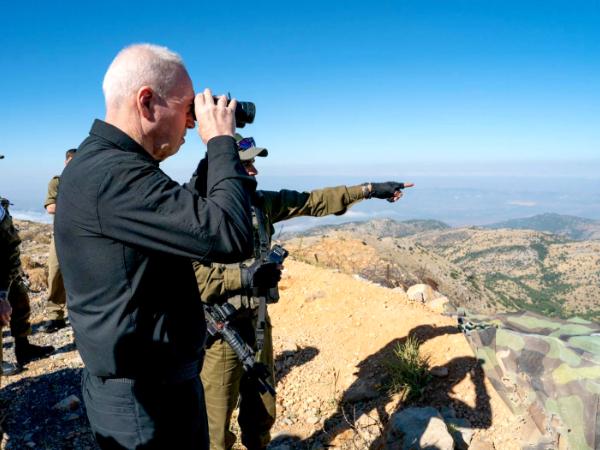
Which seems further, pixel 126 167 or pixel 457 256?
pixel 457 256

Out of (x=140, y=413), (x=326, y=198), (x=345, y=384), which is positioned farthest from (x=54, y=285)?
(x=140, y=413)

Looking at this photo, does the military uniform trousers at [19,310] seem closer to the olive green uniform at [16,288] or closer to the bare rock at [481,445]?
the olive green uniform at [16,288]

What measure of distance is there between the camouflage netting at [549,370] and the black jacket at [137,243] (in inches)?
123

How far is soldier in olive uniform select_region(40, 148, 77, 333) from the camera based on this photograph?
217 inches

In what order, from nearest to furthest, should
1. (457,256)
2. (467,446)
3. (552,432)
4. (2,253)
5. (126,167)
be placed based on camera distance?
(126,167), (552,432), (467,446), (2,253), (457,256)

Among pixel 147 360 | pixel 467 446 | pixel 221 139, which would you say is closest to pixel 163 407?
pixel 147 360

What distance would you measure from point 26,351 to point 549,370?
5.96 metres

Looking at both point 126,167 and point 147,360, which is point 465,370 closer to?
point 147,360

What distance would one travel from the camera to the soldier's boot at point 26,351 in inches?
205

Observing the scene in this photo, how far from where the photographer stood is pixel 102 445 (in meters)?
1.66

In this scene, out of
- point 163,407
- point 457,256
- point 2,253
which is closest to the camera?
point 163,407

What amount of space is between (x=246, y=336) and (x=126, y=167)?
220 cm

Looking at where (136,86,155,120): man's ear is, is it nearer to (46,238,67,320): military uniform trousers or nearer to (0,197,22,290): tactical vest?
(0,197,22,290): tactical vest

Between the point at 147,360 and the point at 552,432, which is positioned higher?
the point at 147,360
